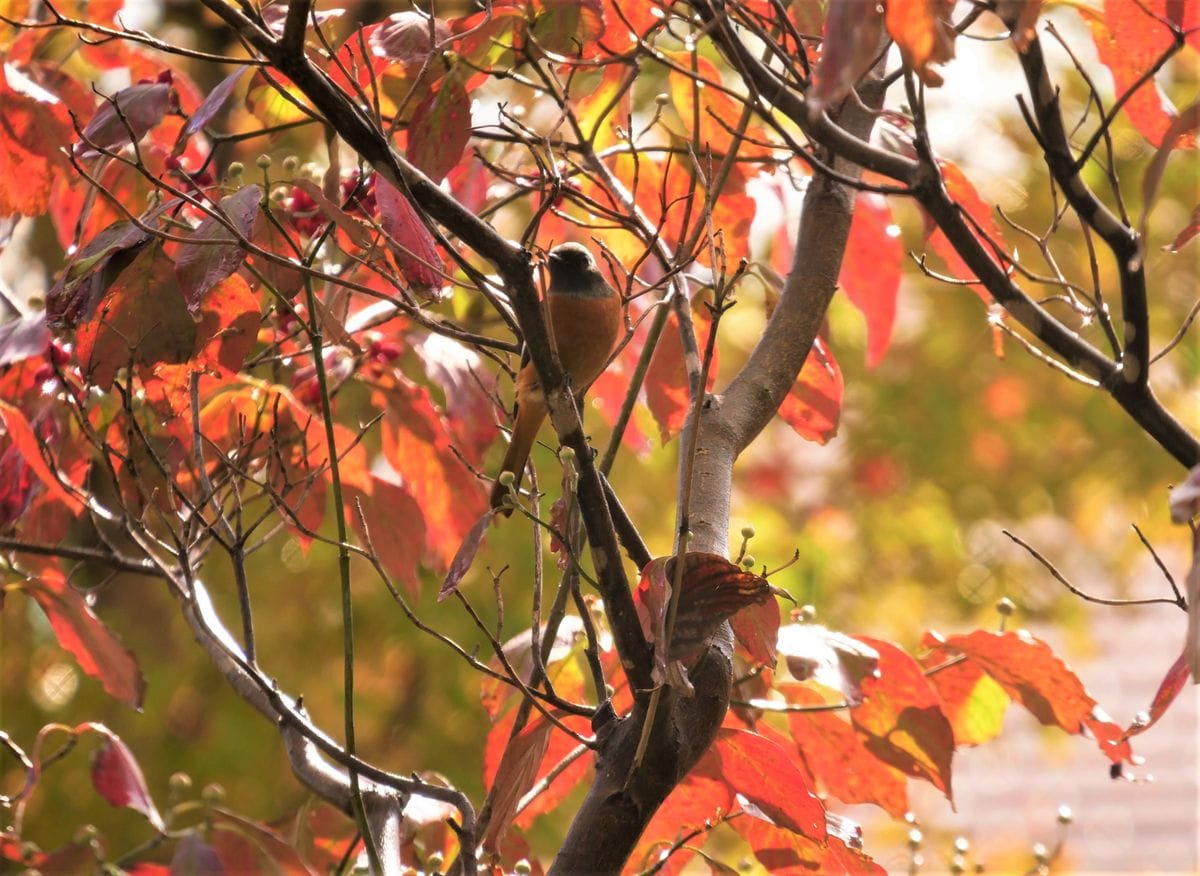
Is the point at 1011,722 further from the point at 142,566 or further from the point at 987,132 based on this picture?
the point at 142,566

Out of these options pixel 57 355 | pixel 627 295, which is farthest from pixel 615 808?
pixel 57 355

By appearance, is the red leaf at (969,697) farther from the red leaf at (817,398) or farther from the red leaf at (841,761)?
the red leaf at (817,398)

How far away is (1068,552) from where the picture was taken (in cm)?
585

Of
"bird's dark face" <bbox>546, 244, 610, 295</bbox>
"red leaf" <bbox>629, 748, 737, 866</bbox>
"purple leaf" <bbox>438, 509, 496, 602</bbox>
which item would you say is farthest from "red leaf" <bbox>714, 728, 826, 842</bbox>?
"bird's dark face" <bbox>546, 244, 610, 295</bbox>

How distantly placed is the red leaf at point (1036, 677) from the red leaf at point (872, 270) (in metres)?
0.53

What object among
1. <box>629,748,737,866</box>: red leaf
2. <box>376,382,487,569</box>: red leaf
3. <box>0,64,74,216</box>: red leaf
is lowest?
<box>629,748,737,866</box>: red leaf

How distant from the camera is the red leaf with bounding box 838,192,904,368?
A: 2.05 metres

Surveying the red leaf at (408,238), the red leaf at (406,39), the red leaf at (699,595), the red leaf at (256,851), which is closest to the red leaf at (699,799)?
the red leaf at (699,595)

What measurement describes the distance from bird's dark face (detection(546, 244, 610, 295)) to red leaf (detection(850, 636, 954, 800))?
0.94 metres

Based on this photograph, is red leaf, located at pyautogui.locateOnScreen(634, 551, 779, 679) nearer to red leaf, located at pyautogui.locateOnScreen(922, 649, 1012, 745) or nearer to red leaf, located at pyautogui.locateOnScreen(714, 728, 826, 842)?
red leaf, located at pyautogui.locateOnScreen(714, 728, 826, 842)

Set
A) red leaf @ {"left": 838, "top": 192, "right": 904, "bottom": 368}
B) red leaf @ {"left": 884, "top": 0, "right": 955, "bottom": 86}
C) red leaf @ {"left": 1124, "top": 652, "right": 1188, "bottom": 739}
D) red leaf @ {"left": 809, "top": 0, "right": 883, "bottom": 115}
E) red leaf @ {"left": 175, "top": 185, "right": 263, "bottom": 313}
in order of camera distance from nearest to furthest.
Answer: red leaf @ {"left": 809, "top": 0, "right": 883, "bottom": 115}, red leaf @ {"left": 884, "top": 0, "right": 955, "bottom": 86}, red leaf @ {"left": 1124, "top": 652, "right": 1188, "bottom": 739}, red leaf @ {"left": 175, "top": 185, "right": 263, "bottom": 313}, red leaf @ {"left": 838, "top": 192, "right": 904, "bottom": 368}

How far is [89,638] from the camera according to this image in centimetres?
176

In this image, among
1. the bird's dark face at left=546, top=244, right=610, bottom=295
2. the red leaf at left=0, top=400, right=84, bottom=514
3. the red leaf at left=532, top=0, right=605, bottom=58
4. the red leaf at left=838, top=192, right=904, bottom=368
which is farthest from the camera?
the bird's dark face at left=546, top=244, right=610, bottom=295

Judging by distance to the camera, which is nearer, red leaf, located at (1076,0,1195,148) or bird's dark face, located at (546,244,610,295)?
red leaf, located at (1076,0,1195,148)
